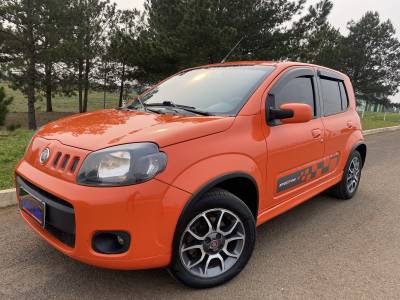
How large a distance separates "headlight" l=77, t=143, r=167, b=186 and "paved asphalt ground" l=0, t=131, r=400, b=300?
0.90m

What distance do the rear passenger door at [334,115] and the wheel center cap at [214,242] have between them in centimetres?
180

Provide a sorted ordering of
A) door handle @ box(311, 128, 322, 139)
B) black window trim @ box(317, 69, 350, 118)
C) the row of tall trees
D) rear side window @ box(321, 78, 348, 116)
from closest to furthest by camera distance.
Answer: door handle @ box(311, 128, 322, 139) → black window trim @ box(317, 69, 350, 118) → rear side window @ box(321, 78, 348, 116) → the row of tall trees

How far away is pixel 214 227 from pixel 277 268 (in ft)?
2.42

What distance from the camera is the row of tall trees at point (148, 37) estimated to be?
1416 centimetres

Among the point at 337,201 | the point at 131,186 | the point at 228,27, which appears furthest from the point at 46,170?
the point at 228,27

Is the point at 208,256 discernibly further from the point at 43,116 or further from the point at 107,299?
the point at 43,116

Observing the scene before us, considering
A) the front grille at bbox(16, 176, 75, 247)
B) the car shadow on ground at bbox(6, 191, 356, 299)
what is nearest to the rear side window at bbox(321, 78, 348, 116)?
the car shadow on ground at bbox(6, 191, 356, 299)

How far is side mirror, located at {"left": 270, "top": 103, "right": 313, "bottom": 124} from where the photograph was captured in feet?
9.62

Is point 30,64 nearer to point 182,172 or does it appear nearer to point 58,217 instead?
point 58,217

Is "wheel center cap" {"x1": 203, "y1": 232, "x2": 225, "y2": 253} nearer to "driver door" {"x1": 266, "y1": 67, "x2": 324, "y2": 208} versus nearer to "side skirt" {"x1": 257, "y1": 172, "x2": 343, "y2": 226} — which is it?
"side skirt" {"x1": 257, "y1": 172, "x2": 343, "y2": 226}

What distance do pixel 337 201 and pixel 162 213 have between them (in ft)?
10.7

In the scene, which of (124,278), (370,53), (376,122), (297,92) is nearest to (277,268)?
(124,278)

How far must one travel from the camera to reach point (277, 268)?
2.92m

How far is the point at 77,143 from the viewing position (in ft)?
7.91
